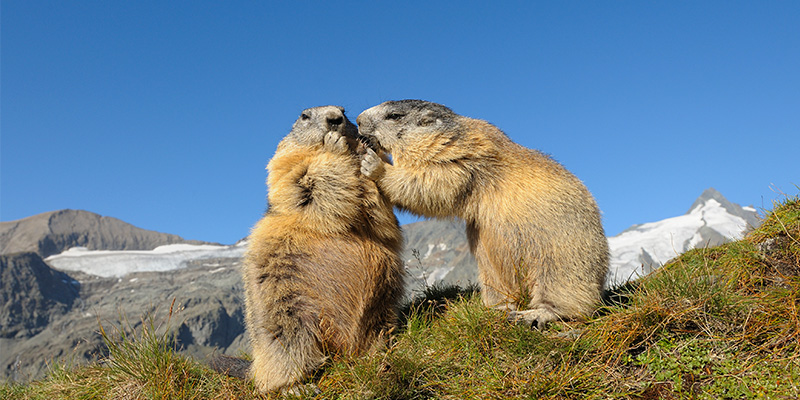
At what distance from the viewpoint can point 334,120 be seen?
23.7ft

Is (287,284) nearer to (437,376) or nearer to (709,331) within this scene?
(437,376)

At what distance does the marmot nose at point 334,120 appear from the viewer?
7184mm

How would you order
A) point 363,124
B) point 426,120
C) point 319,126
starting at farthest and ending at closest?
point 363,124 → point 426,120 → point 319,126

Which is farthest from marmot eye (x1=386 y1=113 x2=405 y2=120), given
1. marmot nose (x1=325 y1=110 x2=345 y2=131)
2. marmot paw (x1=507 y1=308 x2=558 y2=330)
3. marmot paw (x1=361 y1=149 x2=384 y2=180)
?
marmot paw (x1=507 y1=308 x2=558 y2=330)

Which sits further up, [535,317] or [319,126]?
→ [319,126]

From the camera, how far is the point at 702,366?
17.4 feet

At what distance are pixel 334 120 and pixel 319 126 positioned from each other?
220mm

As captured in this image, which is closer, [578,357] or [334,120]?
[578,357]

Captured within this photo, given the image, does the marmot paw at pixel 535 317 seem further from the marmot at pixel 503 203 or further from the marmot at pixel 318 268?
the marmot at pixel 318 268

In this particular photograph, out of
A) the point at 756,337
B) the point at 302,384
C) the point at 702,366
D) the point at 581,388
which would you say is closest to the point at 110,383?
the point at 302,384

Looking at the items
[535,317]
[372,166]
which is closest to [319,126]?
[372,166]

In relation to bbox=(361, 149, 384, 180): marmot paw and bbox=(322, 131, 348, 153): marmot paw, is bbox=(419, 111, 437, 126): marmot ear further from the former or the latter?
bbox=(322, 131, 348, 153): marmot paw

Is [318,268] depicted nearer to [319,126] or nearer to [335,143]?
[335,143]

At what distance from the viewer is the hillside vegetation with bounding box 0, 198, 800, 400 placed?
5.17 meters
